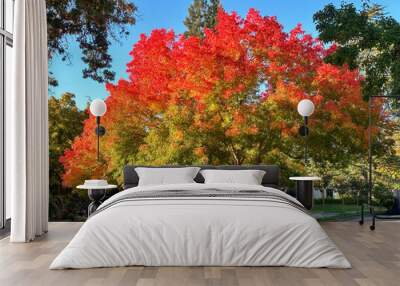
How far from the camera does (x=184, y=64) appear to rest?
8.63 m

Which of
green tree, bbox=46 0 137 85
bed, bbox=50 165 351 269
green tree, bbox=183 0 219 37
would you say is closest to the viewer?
bed, bbox=50 165 351 269

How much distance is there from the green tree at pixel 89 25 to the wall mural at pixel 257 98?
0.04m

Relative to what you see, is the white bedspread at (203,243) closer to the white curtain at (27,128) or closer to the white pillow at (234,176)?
the white curtain at (27,128)

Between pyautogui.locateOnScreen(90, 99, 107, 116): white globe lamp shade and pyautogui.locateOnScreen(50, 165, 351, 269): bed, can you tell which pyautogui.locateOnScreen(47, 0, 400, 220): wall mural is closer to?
pyautogui.locateOnScreen(90, 99, 107, 116): white globe lamp shade

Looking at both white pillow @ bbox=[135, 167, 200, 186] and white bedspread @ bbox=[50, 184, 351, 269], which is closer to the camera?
white bedspread @ bbox=[50, 184, 351, 269]

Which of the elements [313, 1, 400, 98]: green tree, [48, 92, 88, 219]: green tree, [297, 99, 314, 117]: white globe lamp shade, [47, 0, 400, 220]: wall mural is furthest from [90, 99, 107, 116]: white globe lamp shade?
[313, 1, 400, 98]: green tree

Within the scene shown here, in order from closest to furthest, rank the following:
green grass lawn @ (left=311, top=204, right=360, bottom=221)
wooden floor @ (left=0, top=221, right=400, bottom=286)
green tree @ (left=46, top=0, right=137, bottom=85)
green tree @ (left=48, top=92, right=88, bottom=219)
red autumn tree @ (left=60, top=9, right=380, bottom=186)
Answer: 1. wooden floor @ (left=0, top=221, right=400, bottom=286)
2. red autumn tree @ (left=60, top=9, right=380, bottom=186)
3. green tree @ (left=46, top=0, right=137, bottom=85)
4. green grass lawn @ (left=311, top=204, right=360, bottom=221)
5. green tree @ (left=48, top=92, right=88, bottom=219)

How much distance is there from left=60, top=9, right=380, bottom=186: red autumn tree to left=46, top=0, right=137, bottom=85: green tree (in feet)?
4.13

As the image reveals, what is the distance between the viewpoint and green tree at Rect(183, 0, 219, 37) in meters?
10.0

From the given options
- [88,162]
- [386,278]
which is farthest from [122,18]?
[386,278]

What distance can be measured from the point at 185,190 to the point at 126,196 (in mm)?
572

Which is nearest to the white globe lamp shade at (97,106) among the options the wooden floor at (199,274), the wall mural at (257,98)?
the wall mural at (257,98)

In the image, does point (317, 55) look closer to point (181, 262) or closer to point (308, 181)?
point (308, 181)

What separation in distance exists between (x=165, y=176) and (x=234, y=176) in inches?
30.3
